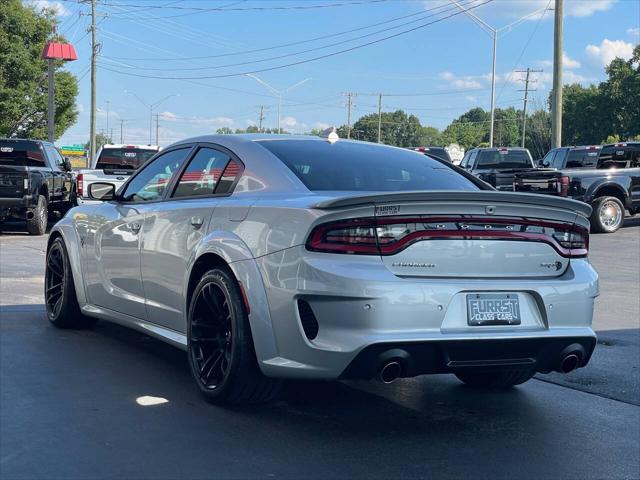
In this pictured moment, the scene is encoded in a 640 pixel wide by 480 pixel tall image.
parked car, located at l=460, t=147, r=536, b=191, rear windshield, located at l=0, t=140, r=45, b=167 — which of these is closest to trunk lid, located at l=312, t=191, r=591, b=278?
rear windshield, located at l=0, t=140, r=45, b=167

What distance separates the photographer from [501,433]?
4.74 m

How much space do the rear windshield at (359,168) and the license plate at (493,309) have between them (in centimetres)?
104

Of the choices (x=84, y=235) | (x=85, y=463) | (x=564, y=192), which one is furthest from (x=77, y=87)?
(x=85, y=463)

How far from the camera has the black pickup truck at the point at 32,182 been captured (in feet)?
55.4

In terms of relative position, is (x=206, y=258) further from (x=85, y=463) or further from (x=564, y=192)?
(x=564, y=192)

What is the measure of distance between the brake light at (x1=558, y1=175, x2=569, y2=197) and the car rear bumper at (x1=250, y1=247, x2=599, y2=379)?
15.1 metres

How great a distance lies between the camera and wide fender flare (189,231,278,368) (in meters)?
4.50

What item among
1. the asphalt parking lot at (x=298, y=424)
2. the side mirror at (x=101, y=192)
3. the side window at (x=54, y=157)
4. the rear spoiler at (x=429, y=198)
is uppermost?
the side window at (x=54, y=157)

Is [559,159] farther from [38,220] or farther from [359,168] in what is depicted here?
[359,168]

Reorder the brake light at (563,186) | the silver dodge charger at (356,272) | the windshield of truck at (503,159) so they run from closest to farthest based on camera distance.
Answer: the silver dodge charger at (356,272), the brake light at (563,186), the windshield of truck at (503,159)

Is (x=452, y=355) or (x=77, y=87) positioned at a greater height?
(x=77, y=87)

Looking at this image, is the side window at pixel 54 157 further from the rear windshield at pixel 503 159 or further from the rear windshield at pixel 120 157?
the rear windshield at pixel 503 159

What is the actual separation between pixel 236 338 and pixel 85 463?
1.06 m

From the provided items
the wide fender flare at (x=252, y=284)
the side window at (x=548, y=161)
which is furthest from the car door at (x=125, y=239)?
the side window at (x=548, y=161)
